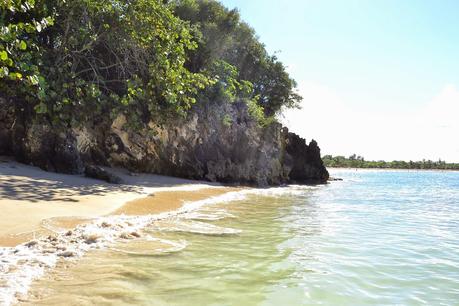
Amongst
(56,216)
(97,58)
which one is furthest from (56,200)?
(97,58)

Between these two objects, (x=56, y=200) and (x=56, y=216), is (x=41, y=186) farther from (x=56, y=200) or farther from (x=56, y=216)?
(x=56, y=216)

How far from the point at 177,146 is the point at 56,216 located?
14.2m

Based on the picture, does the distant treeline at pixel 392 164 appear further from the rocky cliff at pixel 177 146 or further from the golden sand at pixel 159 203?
the golden sand at pixel 159 203

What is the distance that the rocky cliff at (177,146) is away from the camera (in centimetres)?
1426

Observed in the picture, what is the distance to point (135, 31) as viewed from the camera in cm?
1431

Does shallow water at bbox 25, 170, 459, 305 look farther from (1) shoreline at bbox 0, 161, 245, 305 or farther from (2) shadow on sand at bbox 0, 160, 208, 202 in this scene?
(2) shadow on sand at bbox 0, 160, 208, 202

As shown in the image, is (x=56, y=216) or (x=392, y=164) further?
(x=392, y=164)

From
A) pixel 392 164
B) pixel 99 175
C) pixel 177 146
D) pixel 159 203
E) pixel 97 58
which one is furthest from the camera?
pixel 392 164

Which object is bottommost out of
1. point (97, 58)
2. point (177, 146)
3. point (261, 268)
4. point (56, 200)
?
point (261, 268)

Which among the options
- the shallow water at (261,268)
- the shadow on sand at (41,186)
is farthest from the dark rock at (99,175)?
the shallow water at (261,268)

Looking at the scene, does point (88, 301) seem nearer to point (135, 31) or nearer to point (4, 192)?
point (4, 192)

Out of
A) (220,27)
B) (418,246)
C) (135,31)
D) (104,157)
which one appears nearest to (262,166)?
(220,27)

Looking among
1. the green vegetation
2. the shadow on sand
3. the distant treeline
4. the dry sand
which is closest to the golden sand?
the dry sand

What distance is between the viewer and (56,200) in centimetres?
889
